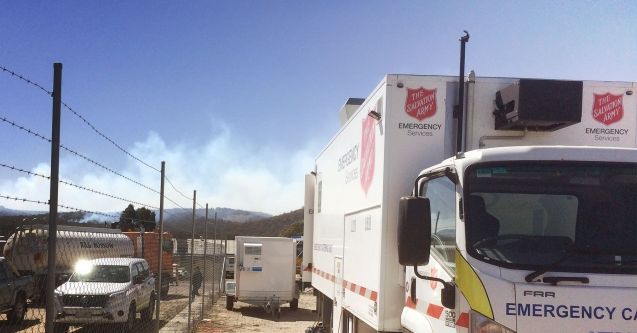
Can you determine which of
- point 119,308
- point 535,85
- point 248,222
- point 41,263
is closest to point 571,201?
point 535,85

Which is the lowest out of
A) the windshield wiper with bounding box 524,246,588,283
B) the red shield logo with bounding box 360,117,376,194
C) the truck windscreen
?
the windshield wiper with bounding box 524,246,588,283

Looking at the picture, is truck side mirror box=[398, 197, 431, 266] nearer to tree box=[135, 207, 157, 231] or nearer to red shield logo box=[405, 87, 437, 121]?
red shield logo box=[405, 87, 437, 121]

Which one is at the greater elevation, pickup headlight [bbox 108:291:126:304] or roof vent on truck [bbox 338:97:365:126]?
roof vent on truck [bbox 338:97:365:126]

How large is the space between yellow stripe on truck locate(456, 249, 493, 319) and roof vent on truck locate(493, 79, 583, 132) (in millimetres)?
1462

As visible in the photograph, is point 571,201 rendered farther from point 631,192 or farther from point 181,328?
point 181,328

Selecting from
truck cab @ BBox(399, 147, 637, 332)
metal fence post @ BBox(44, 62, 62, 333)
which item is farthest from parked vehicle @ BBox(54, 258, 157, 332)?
truck cab @ BBox(399, 147, 637, 332)

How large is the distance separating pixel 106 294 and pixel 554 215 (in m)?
10.7

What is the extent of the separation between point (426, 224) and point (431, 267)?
66cm

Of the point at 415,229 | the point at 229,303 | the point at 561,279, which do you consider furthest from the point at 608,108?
the point at 229,303

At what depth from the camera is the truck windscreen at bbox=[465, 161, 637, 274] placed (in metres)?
3.91

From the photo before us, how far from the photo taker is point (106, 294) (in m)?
12.8

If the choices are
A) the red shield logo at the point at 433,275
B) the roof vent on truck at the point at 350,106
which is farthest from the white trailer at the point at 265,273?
the red shield logo at the point at 433,275

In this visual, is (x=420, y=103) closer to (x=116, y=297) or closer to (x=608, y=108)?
(x=608, y=108)

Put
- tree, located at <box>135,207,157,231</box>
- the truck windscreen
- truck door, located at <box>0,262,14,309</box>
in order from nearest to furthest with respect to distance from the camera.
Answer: the truck windscreen < tree, located at <box>135,207,157,231</box> < truck door, located at <box>0,262,14,309</box>
